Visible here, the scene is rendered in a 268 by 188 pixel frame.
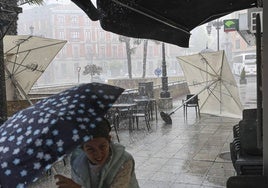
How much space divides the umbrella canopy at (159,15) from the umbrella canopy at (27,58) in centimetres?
305

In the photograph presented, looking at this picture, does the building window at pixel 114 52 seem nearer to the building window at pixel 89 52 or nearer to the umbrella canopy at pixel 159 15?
the building window at pixel 89 52

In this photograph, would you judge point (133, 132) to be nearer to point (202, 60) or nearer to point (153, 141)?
point (153, 141)

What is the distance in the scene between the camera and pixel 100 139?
6.15ft

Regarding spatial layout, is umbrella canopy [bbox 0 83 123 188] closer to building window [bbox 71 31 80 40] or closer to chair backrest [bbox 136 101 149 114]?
chair backrest [bbox 136 101 149 114]

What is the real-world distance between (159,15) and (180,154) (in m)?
3.88

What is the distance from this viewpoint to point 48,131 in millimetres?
1651

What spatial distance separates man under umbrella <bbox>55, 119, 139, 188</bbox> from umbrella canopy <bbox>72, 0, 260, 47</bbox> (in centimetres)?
199

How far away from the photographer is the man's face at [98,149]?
1873 mm

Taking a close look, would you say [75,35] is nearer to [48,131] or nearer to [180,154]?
[180,154]

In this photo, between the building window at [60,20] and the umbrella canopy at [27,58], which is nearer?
the umbrella canopy at [27,58]

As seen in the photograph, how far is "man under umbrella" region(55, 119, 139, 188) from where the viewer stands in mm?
1856

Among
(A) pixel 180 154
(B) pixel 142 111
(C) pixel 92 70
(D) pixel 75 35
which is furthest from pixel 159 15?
(D) pixel 75 35

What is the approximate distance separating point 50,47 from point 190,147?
3871 millimetres

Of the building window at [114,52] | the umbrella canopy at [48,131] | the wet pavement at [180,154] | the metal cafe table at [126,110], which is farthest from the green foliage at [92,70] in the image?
the umbrella canopy at [48,131]
